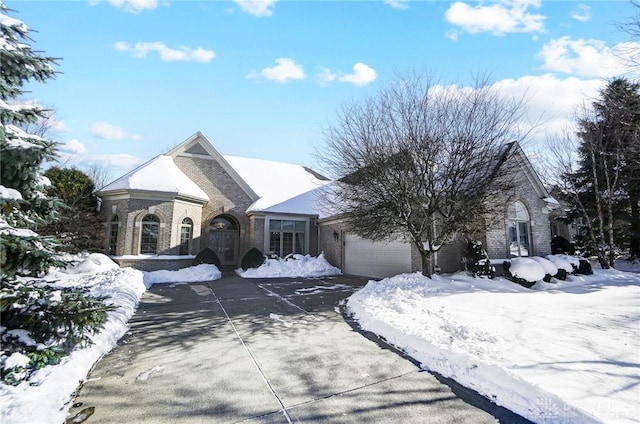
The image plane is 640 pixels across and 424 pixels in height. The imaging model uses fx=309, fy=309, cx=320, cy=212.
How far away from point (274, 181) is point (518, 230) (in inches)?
619

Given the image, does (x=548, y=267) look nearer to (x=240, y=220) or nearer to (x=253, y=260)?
(x=253, y=260)

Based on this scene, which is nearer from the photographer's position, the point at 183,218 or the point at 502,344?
the point at 502,344

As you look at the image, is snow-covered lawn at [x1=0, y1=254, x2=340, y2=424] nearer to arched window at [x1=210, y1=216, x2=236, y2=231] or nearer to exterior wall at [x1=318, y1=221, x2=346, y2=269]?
arched window at [x1=210, y1=216, x2=236, y2=231]

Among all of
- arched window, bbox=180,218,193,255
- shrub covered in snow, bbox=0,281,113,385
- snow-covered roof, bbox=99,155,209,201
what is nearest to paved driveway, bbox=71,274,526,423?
shrub covered in snow, bbox=0,281,113,385

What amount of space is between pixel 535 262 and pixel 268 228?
1383 cm

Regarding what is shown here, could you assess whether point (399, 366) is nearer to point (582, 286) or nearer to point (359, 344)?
point (359, 344)

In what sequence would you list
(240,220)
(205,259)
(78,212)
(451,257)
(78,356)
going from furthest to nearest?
(240,220), (205,259), (78,212), (451,257), (78,356)

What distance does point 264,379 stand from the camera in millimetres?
4172

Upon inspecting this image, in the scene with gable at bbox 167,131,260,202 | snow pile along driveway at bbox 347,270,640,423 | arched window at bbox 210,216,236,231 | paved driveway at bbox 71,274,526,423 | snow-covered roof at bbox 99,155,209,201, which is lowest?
paved driveway at bbox 71,274,526,423

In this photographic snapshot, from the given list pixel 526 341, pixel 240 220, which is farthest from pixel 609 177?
pixel 240 220

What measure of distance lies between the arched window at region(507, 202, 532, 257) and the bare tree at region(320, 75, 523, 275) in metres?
5.28

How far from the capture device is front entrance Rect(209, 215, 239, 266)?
20.2m

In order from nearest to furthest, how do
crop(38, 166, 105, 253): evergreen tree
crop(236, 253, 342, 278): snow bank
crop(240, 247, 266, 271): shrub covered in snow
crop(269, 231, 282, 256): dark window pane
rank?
crop(38, 166, 105, 253): evergreen tree, crop(236, 253, 342, 278): snow bank, crop(240, 247, 266, 271): shrub covered in snow, crop(269, 231, 282, 256): dark window pane

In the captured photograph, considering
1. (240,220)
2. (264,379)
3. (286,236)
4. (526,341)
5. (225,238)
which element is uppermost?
(240,220)
